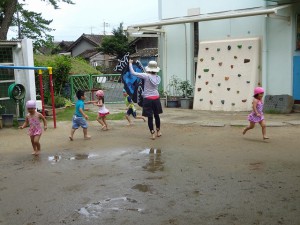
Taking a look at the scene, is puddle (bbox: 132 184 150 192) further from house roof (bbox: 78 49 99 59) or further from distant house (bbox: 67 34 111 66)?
house roof (bbox: 78 49 99 59)

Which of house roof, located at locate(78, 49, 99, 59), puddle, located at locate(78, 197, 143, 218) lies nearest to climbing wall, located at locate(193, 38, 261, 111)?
puddle, located at locate(78, 197, 143, 218)

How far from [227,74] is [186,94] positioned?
7.01 ft

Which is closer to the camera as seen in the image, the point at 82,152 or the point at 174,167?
the point at 174,167

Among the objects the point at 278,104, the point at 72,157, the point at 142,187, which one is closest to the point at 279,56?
the point at 278,104

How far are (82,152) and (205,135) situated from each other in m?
2.96

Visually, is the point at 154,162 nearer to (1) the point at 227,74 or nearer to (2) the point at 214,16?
(1) the point at 227,74

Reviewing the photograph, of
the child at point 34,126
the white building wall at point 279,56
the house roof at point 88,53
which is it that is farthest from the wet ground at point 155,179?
the house roof at point 88,53

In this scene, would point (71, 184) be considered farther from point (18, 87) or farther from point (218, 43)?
point (218, 43)

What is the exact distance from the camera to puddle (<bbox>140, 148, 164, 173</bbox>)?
6.38 meters

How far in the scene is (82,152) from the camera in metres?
7.86

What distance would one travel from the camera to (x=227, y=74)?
559 inches

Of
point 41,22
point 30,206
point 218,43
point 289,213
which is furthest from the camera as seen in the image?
point 41,22

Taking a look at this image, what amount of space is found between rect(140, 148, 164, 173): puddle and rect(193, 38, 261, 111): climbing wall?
6822 millimetres

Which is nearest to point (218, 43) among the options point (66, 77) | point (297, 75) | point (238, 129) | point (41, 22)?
point (297, 75)
